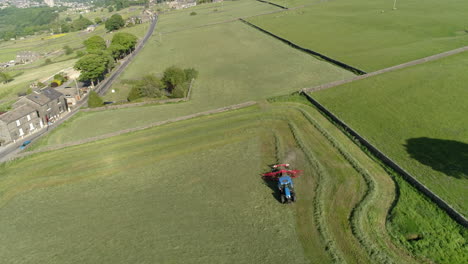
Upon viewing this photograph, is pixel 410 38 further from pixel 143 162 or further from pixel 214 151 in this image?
pixel 143 162

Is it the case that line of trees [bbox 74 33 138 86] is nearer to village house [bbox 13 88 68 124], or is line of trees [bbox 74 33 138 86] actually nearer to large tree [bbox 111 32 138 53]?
large tree [bbox 111 32 138 53]

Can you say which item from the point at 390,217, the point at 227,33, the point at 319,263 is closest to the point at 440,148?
the point at 390,217

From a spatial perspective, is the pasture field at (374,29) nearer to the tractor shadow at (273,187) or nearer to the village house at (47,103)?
the tractor shadow at (273,187)

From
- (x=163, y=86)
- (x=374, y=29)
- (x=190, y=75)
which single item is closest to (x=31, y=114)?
(x=163, y=86)

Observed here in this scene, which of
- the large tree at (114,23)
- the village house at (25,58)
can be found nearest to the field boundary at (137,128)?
the village house at (25,58)

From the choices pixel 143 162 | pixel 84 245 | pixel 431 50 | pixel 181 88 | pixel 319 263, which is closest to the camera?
pixel 319 263

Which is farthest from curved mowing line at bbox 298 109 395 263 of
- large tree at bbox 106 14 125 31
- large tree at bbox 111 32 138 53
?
large tree at bbox 106 14 125 31
